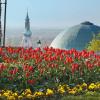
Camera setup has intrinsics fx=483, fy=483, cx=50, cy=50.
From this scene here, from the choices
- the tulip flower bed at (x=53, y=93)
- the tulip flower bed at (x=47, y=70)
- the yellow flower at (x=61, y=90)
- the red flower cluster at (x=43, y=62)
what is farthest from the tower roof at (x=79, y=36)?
the yellow flower at (x=61, y=90)

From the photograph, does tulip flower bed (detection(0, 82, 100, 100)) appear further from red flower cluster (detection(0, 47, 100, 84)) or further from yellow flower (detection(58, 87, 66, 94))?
red flower cluster (detection(0, 47, 100, 84))

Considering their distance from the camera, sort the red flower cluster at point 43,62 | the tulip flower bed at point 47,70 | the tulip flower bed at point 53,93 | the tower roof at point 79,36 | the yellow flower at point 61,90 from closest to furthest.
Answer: the tulip flower bed at point 53,93 → the yellow flower at point 61,90 → the tulip flower bed at point 47,70 → the red flower cluster at point 43,62 → the tower roof at point 79,36

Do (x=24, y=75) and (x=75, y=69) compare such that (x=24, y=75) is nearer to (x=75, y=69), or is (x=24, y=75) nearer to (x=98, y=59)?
(x=75, y=69)

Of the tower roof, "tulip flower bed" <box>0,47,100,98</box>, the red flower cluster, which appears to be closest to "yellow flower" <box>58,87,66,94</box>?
"tulip flower bed" <box>0,47,100,98</box>

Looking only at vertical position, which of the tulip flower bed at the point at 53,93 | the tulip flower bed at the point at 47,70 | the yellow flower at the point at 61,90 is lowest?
the tulip flower bed at the point at 53,93

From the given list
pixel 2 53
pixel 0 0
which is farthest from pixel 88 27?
pixel 2 53

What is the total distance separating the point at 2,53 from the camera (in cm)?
2323

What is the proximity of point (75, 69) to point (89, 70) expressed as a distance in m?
0.92

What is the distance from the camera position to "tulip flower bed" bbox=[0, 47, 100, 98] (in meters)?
16.6

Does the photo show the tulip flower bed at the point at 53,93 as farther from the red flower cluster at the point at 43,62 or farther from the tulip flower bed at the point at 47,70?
the red flower cluster at the point at 43,62

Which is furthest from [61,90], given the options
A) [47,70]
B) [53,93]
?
[47,70]

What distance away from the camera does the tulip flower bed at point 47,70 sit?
16.6 m

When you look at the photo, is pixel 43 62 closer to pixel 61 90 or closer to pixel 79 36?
pixel 61 90

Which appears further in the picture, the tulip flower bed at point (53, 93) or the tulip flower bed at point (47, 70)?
the tulip flower bed at point (47, 70)
